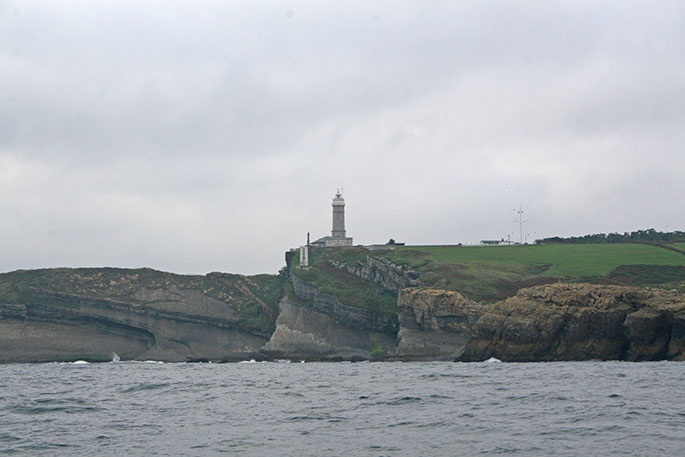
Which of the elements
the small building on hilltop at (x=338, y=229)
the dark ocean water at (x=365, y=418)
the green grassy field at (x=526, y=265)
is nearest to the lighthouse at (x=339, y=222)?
the small building on hilltop at (x=338, y=229)

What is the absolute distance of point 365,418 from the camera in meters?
30.1

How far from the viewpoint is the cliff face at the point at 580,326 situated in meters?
68.6

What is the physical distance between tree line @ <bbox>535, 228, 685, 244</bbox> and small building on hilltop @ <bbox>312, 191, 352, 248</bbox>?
36.6 metres

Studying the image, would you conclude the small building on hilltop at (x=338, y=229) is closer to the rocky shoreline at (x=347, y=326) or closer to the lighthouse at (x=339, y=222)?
the lighthouse at (x=339, y=222)

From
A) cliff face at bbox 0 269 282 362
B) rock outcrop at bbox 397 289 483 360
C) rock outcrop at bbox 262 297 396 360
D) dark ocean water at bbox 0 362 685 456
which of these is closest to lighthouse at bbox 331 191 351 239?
cliff face at bbox 0 269 282 362

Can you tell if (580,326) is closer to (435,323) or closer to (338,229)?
(435,323)

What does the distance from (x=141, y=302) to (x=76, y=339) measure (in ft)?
36.5

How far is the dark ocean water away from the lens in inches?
953

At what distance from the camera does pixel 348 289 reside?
369 ft

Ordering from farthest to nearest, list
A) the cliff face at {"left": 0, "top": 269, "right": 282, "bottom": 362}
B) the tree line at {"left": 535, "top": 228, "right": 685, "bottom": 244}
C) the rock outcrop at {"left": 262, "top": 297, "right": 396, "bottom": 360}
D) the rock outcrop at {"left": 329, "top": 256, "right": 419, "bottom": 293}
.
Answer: the tree line at {"left": 535, "top": 228, "right": 685, "bottom": 244} < the cliff face at {"left": 0, "top": 269, "right": 282, "bottom": 362} < the rock outcrop at {"left": 329, "top": 256, "right": 419, "bottom": 293} < the rock outcrop at {"left": 262, "top": 297, "right": 396, "bottom": 360}

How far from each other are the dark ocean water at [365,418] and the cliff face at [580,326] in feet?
76.8

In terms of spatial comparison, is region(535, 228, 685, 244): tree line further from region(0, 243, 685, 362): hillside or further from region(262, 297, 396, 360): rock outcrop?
region(262, 297, 396, 360): rock outcrop

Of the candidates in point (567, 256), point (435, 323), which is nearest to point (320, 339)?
point (435, 323)

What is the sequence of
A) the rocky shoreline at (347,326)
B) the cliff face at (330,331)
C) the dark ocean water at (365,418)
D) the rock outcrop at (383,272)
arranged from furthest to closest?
the rock outcrop at (383,272)
the cliff face at (330,331)
the rocky shoreline at (347,326)
the dark ocean water at (365,418)
